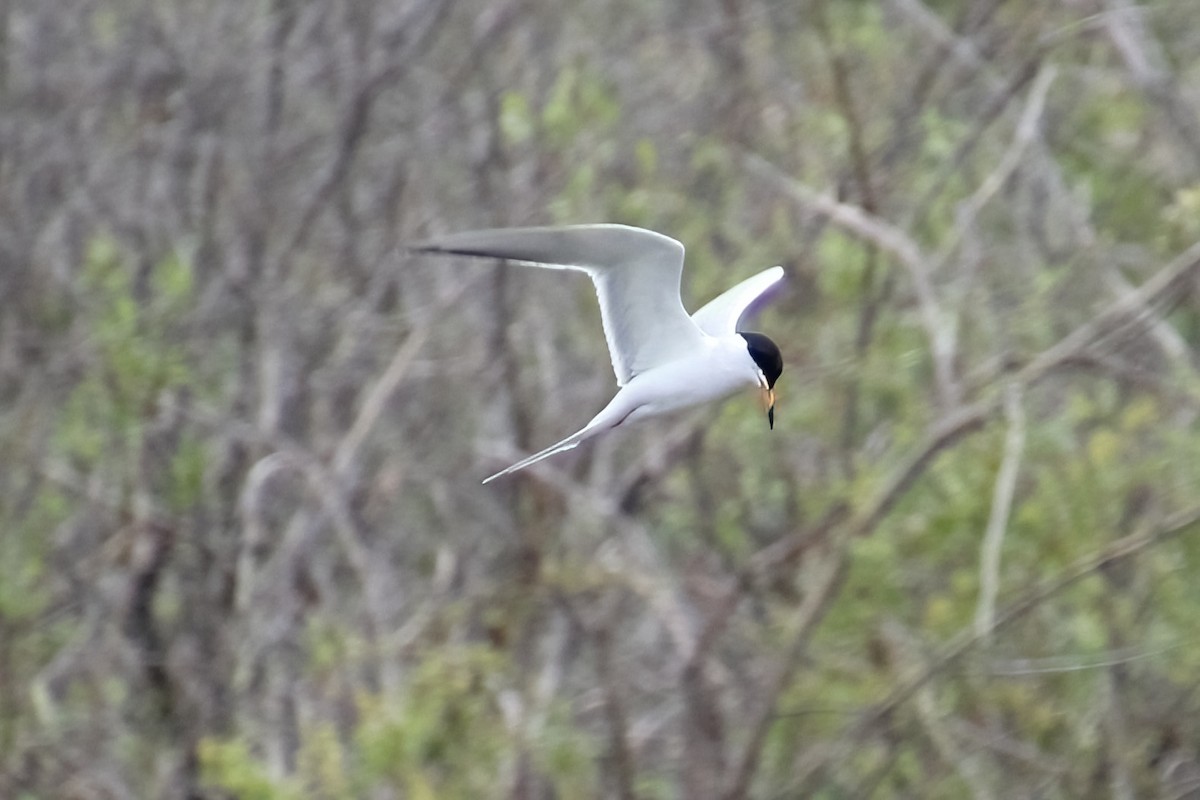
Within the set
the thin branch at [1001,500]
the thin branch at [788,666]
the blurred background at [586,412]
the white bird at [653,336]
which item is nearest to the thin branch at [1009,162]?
the blurred background at [586,412]

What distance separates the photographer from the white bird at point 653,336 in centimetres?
532

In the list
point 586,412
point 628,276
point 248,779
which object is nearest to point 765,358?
point 628,276

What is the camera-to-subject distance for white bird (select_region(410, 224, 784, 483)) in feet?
17.5

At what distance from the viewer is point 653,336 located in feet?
18.6

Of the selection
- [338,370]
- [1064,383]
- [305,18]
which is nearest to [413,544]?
[338,370]

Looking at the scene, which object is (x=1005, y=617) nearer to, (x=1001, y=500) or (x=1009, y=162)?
(x=1001, y=500)

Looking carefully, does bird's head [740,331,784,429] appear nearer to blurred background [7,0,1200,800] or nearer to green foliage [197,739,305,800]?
blurred background [7,0,1200,800]

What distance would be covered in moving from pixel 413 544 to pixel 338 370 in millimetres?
928

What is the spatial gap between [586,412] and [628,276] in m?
2.89

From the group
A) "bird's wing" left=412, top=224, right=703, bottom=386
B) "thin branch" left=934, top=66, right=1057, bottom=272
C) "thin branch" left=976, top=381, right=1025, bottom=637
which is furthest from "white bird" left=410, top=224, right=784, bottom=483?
"thin branch" left=934, top=66, right=1057, bottom=272

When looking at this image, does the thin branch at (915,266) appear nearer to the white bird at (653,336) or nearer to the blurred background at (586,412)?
the blurred background at (586,412)

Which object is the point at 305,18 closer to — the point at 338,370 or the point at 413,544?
the point at 338,370

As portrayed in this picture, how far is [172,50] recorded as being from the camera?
31.1ft

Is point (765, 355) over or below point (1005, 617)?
over
